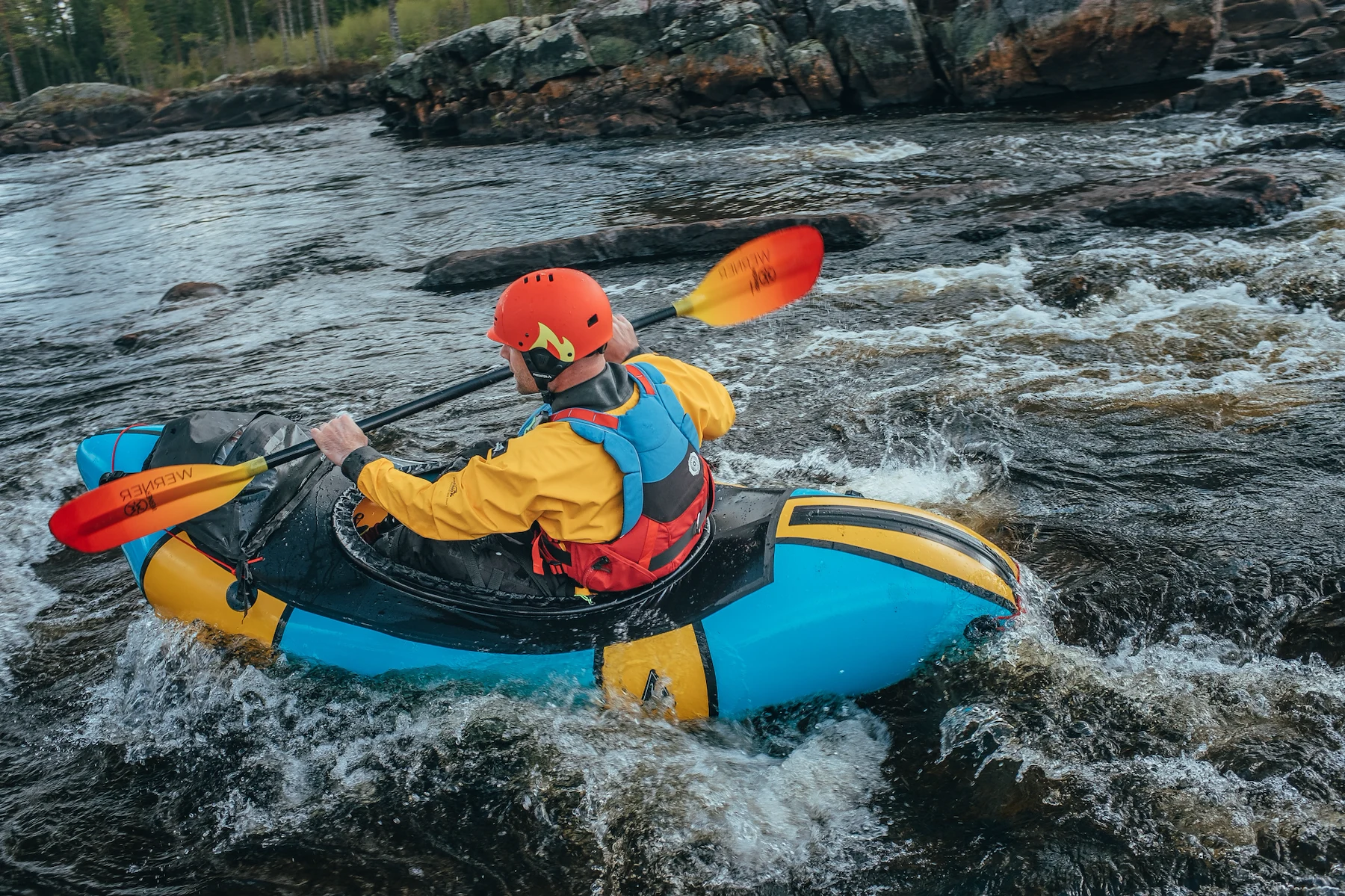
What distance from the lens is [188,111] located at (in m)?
30.7

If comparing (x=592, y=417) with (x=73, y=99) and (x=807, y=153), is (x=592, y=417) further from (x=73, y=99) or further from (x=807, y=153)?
(x=73, y=99)

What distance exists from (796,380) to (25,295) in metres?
8.75

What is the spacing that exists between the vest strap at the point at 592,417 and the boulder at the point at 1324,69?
1434cm

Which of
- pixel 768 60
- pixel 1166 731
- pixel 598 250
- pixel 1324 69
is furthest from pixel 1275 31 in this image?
pixel 1166 731

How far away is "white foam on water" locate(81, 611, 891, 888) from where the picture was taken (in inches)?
109

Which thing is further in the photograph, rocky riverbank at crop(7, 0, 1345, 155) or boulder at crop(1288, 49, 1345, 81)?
rocky riverbank at crop(7, 0, 1345, 155)

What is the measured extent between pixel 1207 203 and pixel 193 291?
8884mm

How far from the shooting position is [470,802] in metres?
3.06

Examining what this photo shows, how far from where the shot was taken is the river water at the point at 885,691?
273 cm

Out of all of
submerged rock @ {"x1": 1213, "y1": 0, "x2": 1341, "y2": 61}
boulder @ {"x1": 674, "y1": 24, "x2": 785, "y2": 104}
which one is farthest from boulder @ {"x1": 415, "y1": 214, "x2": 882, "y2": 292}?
submerged rock @ {"x1": 1213, "y1": 0, "x2": 1341, "y2": 61}

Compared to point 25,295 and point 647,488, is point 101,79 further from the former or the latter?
point 647,488

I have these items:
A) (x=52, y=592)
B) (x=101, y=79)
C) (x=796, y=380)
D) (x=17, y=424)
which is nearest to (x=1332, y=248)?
(x=796, y=380)

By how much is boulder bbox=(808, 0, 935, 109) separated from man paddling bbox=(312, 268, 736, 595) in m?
14.2

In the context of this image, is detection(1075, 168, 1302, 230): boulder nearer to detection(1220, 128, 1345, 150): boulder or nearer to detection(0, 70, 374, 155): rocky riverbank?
detection(1220, 128, 1345, 150): boulder
